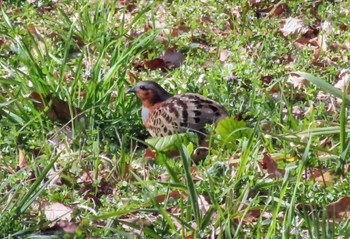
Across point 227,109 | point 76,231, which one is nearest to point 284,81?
point 227,109

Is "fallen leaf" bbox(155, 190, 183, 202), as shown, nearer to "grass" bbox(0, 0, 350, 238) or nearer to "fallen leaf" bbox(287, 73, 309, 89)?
"grass" bbox(0, 0, 350, 238)

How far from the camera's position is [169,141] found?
549 cm

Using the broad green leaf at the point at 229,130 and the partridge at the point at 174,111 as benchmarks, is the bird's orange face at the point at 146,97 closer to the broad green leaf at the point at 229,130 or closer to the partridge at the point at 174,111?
the partridge at the point at 174,111

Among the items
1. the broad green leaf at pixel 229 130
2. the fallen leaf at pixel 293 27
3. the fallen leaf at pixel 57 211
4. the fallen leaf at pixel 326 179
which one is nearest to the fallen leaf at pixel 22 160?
the fallen leaf at pixel 57 211

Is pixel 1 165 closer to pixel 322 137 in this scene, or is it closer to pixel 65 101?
pixel 65 101

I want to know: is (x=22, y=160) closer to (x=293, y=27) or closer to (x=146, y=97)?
(x=146, y=97)

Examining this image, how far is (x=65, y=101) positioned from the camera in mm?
5867

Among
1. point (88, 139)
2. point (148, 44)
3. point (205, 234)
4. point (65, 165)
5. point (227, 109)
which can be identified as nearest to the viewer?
point (205, 234)

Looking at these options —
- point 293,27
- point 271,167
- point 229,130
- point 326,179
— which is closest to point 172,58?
point 293,27

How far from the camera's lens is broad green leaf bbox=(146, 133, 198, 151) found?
5.47 metres

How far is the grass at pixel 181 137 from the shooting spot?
14.8ft

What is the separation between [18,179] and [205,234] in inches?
45.5

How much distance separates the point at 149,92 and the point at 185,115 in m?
0.39

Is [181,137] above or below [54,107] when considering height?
Result: below
